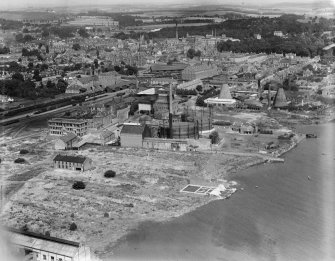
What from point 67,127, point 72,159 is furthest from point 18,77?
point 72,159

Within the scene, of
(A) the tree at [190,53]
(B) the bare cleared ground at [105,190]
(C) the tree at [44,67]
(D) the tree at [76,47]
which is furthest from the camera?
(D) the tree at [76,47]

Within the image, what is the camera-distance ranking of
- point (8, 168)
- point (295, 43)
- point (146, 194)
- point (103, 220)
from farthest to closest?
point (295, 43), point (8, 168), point (146, 194), point (103, 220)

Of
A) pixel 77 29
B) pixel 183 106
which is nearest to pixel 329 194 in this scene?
pixel 183 106

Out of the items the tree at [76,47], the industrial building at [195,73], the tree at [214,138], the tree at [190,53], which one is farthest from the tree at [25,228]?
the tree at [76,47]

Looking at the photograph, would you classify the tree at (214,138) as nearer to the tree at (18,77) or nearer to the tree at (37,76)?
the tree at (18,77)

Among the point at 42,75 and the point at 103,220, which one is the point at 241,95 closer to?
the point at 42,75

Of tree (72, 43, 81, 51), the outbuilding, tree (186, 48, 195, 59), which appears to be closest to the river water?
the outbuilding
